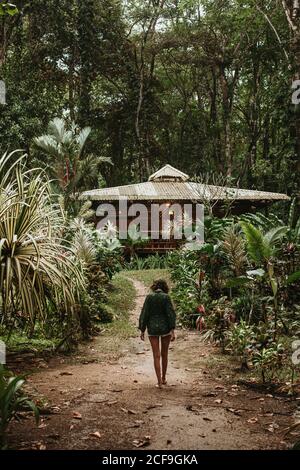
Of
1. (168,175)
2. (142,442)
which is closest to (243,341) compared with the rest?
(142,442)

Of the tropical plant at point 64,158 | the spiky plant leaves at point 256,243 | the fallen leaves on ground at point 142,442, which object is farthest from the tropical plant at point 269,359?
the tropical plant at point 64,158

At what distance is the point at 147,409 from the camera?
15.5ft

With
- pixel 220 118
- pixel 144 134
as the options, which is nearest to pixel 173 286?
pixel 144 134

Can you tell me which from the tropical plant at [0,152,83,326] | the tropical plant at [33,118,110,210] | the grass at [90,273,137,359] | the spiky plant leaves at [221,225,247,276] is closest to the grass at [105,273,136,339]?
the grass at [90,273,137,359]

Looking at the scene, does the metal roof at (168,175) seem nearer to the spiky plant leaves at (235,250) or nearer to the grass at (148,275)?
the grass at (148,275)

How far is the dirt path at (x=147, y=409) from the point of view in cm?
381

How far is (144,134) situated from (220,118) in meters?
6.41

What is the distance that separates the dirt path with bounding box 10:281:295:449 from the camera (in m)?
3.81

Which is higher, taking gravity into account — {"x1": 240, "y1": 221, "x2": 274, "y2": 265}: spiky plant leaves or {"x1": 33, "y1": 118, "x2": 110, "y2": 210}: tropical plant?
{"x1": 33, "y1": 118, "x2": 110, "y2": 210}: tropical plant

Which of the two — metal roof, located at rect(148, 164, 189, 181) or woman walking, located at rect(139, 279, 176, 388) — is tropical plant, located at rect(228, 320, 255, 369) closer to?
woman walking, located at rect(139, 279, 176, 388)

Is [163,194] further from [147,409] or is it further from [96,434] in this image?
[96,434]

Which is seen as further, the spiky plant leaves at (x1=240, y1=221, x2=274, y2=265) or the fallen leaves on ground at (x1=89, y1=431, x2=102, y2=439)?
the spiky plant leaves at (x1=240, y1=221, x2=274, y2=265)

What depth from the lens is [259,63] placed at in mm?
24812

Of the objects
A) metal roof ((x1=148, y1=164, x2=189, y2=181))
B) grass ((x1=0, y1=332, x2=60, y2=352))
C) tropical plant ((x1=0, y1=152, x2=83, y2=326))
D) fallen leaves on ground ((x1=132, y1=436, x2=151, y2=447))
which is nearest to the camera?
fallen leaves on ground ((x1=132, y1=436, x2=151, y2=447))
